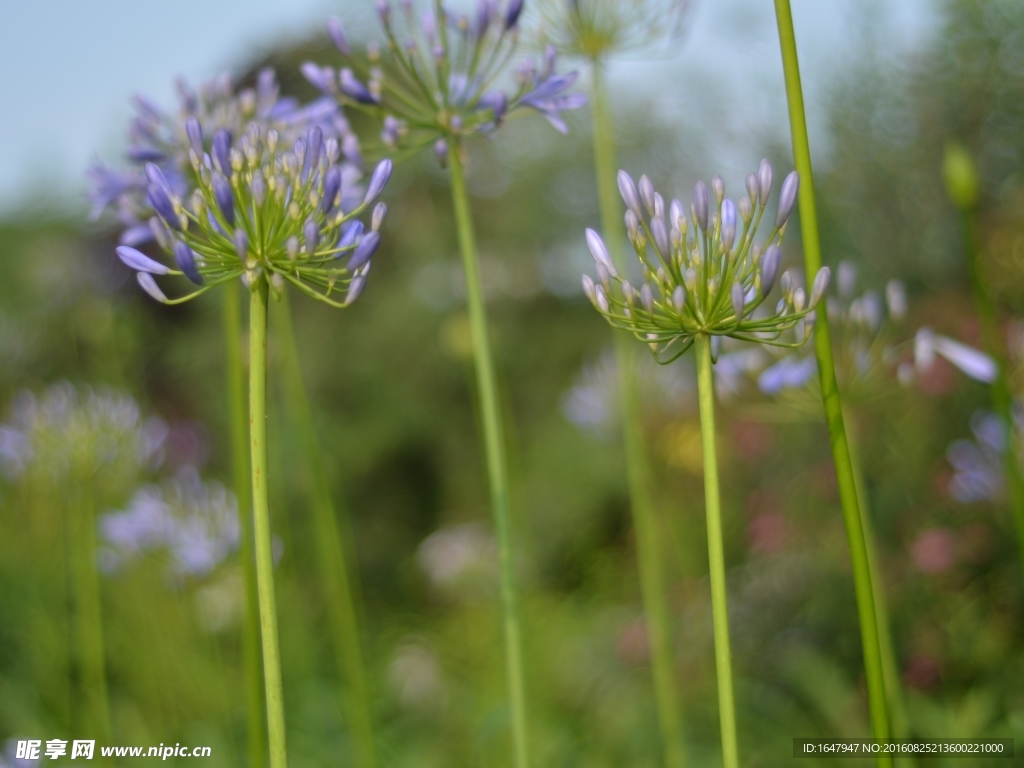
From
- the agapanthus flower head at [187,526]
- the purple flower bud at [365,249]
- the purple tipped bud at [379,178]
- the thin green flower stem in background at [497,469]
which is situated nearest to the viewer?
the purple flower bud at [365,249]

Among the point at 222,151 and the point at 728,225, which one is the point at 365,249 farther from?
the point at 728,225

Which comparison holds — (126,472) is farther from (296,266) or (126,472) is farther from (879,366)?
(879,366)

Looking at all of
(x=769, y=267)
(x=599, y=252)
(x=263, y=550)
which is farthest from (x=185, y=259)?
(x=769, y=267)

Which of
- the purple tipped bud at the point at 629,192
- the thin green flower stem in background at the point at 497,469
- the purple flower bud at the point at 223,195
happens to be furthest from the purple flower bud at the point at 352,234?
→ the purple tipped bud at the point at 629,192

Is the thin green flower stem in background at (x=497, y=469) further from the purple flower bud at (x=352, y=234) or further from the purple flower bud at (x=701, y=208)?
the purple flower bud at (x=701, y=208)

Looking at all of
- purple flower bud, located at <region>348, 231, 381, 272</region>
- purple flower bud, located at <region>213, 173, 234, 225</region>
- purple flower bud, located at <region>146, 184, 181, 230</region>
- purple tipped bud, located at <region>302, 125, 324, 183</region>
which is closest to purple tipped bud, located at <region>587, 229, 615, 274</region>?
purple flower bud, located at <region>348, 231, 381, 272</region>

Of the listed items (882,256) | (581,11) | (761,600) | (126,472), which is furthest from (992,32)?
(126,472)

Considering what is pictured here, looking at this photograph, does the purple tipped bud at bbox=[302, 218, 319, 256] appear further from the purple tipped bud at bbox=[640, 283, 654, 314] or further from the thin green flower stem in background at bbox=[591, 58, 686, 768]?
the thin green flower stem in background at bbox=[591, 58, 686, 768]
